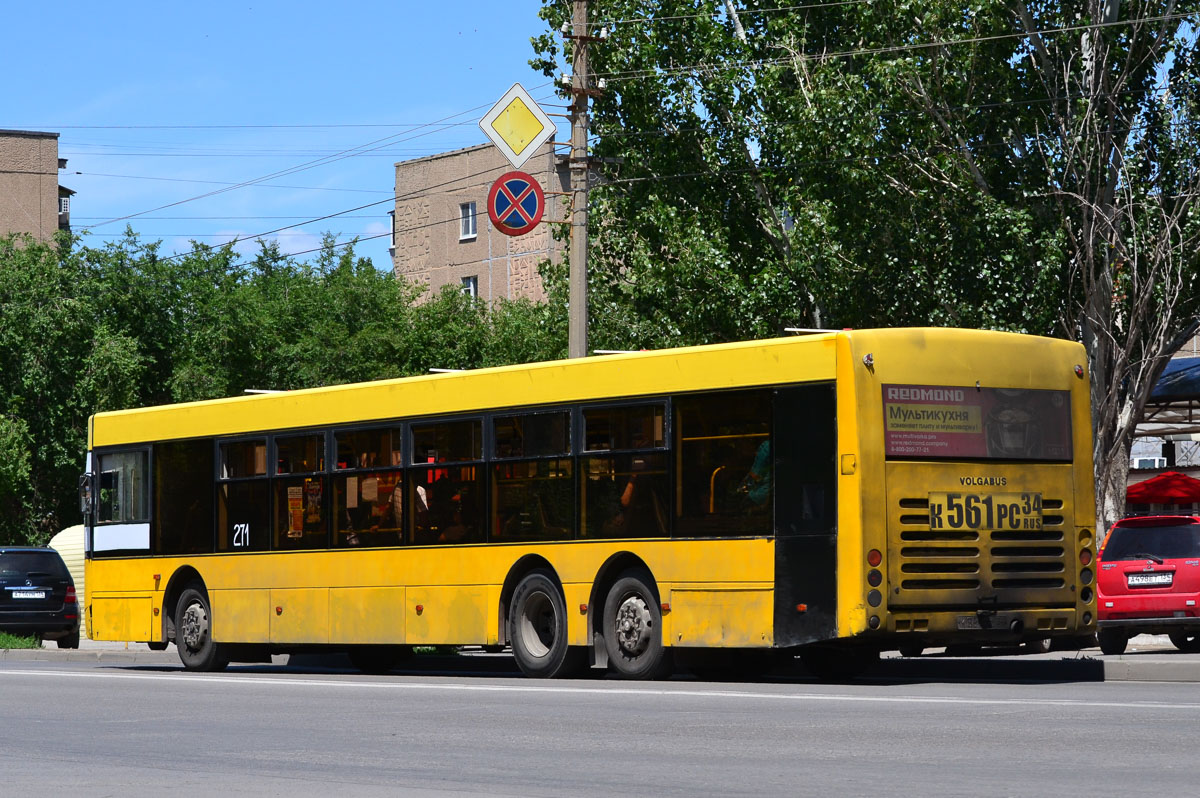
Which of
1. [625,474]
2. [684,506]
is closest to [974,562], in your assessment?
[684,506]

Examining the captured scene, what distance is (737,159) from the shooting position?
3584 cm

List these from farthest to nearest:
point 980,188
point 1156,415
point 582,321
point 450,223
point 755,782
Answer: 1. point 450,223
2. point 1156,415
3. point 980,188
4. point 582,321
5. point 755,782

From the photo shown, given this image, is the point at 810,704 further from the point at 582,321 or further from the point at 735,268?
the point at 735,268

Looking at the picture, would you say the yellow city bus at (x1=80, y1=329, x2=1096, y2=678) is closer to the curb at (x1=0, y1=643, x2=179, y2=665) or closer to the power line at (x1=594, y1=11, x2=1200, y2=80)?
the curb at (x1=0, y1=643, x2=179, y2=665)

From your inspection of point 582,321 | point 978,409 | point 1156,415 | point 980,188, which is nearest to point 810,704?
point 978,409

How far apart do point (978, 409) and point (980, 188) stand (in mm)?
15405

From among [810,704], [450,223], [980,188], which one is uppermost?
[450,223]

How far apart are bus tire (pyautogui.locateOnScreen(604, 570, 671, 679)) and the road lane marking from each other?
1.00 metres

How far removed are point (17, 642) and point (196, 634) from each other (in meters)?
7.83

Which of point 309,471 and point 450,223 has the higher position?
point 450,223

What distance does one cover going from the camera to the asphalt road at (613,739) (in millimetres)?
8742

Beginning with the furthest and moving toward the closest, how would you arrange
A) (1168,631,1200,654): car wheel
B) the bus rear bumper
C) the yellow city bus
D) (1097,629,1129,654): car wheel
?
(1168,631,1200,654): car wheel
(1097,629,1129,654): car wheel
the yellow city bus
the bus rear bumper

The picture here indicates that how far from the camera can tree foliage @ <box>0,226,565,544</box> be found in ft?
175

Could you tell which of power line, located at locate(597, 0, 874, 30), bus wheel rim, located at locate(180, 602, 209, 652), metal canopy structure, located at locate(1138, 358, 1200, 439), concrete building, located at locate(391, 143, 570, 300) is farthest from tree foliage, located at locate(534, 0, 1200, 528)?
concrete building, located at locate(391, 143, 570, 300)
